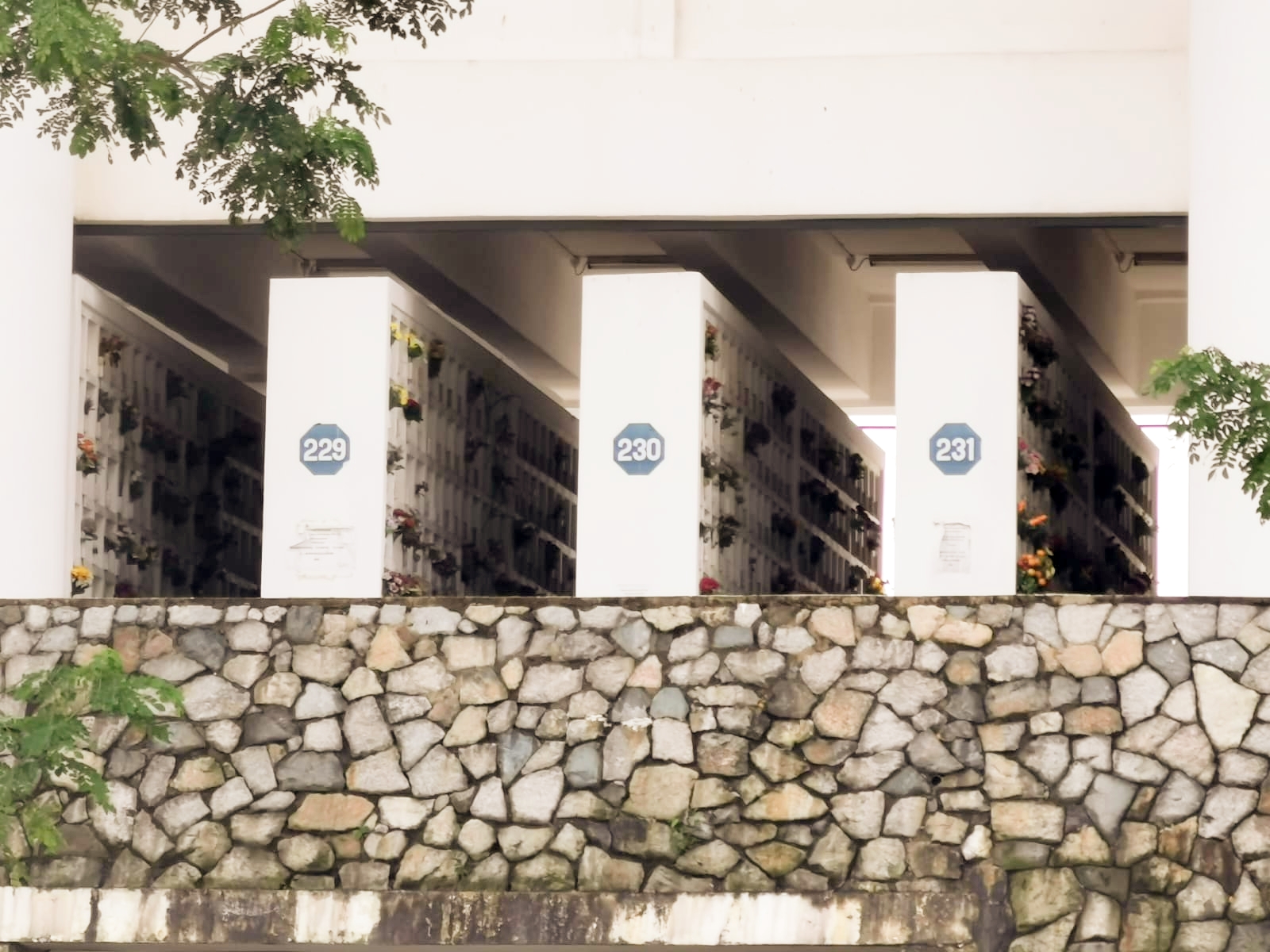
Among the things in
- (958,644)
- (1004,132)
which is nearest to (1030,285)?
(1004,132)

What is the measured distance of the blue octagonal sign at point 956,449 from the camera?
1473 centimetres

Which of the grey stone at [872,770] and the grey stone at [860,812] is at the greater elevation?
the grey stone at [872,770]

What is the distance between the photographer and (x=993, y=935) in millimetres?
11367

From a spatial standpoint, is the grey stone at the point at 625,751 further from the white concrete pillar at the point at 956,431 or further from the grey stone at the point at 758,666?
the white concrete pillar at the point at 956,431

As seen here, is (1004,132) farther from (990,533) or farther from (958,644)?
(958,644)

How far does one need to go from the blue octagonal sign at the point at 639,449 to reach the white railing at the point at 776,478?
0.33 metres

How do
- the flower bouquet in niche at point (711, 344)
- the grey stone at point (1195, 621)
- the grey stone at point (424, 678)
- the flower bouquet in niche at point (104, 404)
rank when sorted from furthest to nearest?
the flower bouquet in niche at point (104, 404) → the flower bouquet in niche at point (711, 344) → the grey stone at point (424, 678) → the grey stone at point (1195, 621)

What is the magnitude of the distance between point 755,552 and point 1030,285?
2.58 meters

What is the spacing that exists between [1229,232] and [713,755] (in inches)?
172

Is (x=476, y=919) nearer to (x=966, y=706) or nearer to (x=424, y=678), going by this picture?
(x=424, y=678)

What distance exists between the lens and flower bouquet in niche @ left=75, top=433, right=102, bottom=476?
15477 millimetres

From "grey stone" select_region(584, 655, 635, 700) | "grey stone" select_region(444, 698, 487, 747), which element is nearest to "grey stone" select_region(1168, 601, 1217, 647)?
"grey stone" select_region(584, 655, 635, 700)

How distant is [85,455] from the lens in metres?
15.5

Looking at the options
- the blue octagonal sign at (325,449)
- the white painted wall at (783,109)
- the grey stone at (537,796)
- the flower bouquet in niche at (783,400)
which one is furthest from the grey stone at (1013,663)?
the flower bouquet in niche at (783,400)
